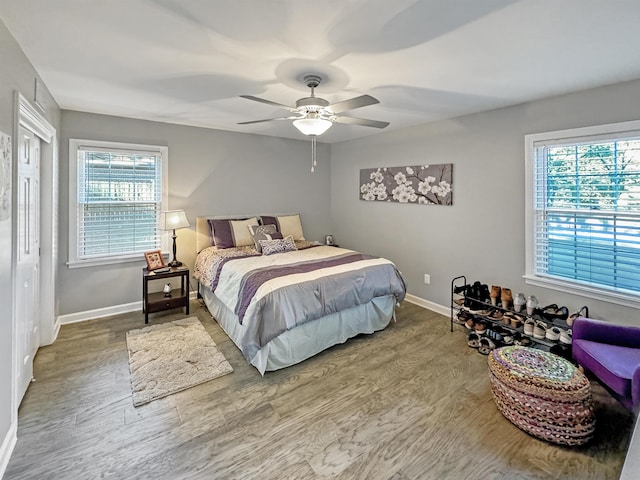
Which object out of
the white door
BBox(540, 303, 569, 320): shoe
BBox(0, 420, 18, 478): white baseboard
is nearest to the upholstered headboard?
the white door

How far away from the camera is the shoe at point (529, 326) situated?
2951 millimetres

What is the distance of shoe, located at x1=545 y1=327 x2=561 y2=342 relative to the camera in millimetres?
2797

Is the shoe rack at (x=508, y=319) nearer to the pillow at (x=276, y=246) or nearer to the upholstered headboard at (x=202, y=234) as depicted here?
the pillow at (x=276, y=246)

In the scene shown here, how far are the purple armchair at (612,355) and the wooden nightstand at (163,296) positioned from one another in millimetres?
3974

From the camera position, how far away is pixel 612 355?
221cm

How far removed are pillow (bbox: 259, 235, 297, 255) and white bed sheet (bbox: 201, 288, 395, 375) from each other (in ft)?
2.82

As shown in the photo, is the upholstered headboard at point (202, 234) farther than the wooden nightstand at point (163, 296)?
Yes

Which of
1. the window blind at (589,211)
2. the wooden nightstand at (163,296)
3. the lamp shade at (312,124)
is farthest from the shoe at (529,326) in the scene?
the wooden nightstand at (163,296)

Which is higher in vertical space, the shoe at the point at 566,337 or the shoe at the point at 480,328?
the shoe at the point at 566,337

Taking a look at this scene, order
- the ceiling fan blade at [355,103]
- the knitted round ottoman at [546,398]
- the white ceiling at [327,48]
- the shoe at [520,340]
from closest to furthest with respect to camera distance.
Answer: the white ceiling at [327,48] → the knitted round ottoman at [546,398] → the ceiling fan blade at [355,103] → the shoe at [520,340]

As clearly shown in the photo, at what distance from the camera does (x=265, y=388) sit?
101 inches

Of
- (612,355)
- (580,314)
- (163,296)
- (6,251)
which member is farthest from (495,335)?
(6,251)

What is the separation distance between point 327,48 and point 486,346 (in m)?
3.03

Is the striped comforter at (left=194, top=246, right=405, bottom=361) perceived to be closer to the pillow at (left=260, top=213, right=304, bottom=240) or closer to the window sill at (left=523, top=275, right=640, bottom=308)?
the pillow at (left=260, top=213, right=304, bottom=240)
